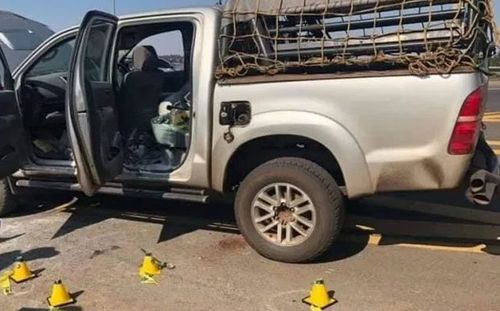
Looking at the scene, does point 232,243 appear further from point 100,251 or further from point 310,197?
point 100,251

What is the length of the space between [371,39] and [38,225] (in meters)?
3.50

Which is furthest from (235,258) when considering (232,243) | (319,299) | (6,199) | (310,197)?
(6,199)

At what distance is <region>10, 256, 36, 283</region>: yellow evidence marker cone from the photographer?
380 cm

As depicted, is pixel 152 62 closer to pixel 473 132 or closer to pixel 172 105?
pixel 172 105

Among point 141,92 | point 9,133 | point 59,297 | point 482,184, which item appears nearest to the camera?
point 59,297

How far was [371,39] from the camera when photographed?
3762 mm

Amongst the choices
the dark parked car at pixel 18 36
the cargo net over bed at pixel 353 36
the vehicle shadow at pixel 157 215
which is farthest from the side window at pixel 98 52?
the dark parked car at pixel 18 36

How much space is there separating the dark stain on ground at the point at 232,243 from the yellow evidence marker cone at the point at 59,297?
1347 millimetres

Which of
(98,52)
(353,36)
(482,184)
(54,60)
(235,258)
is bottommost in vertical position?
(235,258)

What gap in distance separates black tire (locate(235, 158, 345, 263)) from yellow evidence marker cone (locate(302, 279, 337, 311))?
22.1 inches

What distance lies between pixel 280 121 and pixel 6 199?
303 cm

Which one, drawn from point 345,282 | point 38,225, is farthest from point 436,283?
point 38,225

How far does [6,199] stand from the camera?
522 cm

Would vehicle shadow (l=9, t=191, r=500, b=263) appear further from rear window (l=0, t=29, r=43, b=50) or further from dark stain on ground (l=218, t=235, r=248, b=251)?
rear window (l=0, t=29, r=43, b=50)
